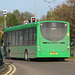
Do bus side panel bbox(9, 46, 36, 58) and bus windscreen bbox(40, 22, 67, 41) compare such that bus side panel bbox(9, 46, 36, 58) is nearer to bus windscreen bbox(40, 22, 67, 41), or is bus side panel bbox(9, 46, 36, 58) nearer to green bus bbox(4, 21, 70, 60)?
green bus bbox(4, 21, 70, 60)

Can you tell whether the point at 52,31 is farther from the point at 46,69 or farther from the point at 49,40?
the point at 46,69

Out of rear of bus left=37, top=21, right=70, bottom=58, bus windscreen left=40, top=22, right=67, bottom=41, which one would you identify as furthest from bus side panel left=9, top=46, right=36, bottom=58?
bus windscreen left=40, top=22, right=67, bottom=41

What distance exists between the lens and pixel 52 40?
21.3 m

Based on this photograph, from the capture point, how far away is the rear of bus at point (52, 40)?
21.2m

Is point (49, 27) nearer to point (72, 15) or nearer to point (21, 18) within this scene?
point (72, 15)

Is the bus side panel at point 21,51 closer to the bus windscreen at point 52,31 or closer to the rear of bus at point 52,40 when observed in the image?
the rear of bus at point 52,40

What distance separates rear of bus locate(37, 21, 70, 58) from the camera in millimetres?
21188

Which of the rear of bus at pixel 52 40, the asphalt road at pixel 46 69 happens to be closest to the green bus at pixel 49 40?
the rear of bus at pixel 52 40

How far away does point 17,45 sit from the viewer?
24.9 m

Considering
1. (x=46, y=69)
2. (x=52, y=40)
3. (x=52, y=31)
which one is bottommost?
(x=46, y=69)

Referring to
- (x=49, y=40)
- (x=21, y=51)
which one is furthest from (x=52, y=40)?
(x=21, y=51)

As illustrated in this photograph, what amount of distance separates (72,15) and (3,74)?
63.5ft

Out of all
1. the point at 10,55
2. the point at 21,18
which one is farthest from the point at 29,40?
the point at 21,18

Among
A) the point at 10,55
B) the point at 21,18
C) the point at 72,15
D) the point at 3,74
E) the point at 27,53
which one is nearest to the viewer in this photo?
the point at 3,74
